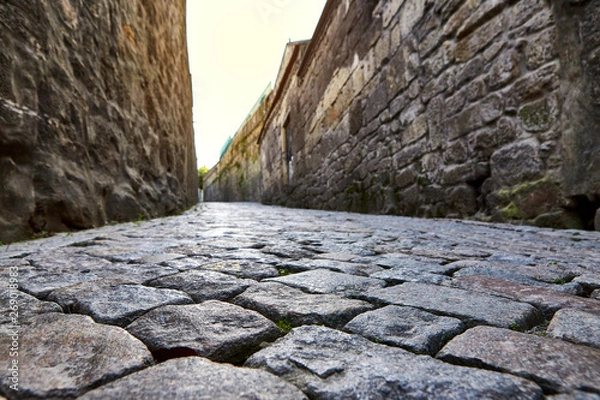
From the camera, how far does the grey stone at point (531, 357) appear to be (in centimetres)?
60

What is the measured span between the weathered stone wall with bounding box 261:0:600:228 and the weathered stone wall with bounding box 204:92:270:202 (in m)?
8.61

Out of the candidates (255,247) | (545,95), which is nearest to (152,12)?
(255,247)

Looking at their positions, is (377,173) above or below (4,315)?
above

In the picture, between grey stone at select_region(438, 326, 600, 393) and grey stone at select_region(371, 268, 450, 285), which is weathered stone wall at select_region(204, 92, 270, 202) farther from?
grey stone at select_region(438, 326, 600, 393)

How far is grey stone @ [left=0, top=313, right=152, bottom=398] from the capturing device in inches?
22.5

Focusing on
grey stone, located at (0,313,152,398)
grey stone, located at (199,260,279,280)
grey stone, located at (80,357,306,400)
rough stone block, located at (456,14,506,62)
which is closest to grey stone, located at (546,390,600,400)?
grey stone, located at (80,357,306,400)

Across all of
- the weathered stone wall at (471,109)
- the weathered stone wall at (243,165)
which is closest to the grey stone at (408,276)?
the weathered stone wall at (471,109)

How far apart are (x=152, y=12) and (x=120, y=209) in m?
2.78

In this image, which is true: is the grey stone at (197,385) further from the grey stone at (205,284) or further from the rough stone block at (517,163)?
the rough stone block at (517,163)

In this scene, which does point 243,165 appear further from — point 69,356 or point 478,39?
point 69,356

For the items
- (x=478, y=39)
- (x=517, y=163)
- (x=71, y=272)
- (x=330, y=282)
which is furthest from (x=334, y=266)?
(x=478, y=39)

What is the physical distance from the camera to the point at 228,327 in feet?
2.66

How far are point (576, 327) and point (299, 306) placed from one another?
62 centimetres

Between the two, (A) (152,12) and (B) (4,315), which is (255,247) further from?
(A) (152,12)
